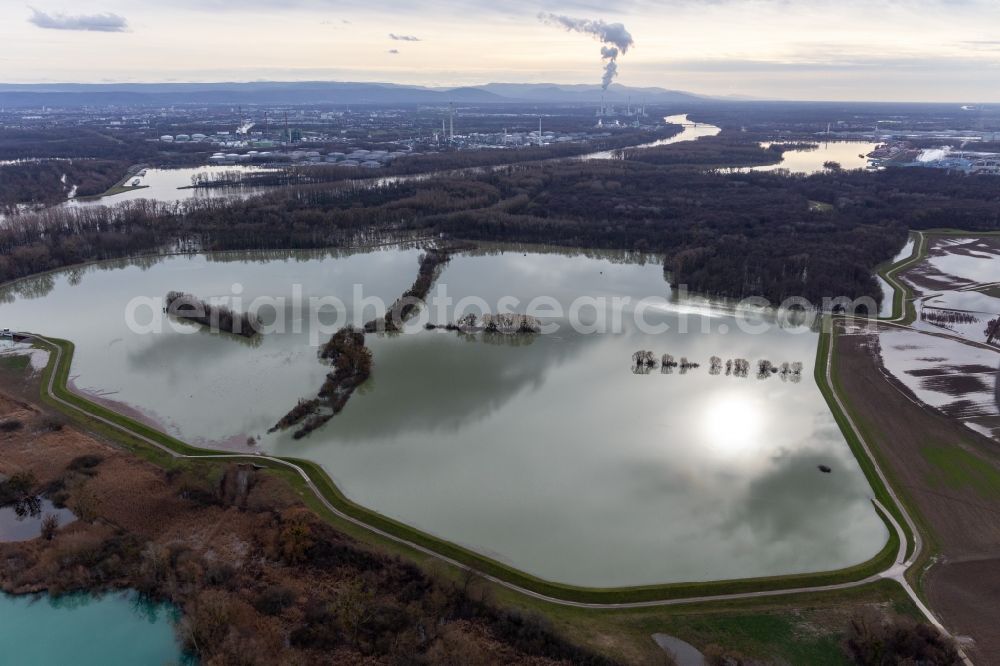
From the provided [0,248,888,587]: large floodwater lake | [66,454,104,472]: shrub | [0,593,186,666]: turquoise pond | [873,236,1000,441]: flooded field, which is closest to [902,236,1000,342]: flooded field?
[873,236,1000,441]: flooded field

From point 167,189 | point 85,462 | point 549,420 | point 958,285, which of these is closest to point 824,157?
point 958,285

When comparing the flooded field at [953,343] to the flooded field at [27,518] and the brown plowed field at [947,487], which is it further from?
the flooded field at [27,518]

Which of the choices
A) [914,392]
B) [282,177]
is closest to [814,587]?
[914,392]

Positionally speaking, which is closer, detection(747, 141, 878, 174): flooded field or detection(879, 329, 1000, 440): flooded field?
detection(879, 329, 1000, 440): flooded field

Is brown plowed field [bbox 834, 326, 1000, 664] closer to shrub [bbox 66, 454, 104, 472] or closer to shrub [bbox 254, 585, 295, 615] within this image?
shrub [bbox 254, 585, 295, 615]

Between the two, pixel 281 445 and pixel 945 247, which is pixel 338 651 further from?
pixel 945 247

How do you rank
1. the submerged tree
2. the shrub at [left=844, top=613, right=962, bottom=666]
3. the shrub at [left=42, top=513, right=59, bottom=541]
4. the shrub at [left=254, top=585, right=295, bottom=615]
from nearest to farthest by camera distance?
1. the shrub at [left=844, top=613, right=962, bottom=666]
2. the shrub at [left=254, top=585, right=295, bottom=615]
3. the shrub at [left=42, top=513, right=59, bottom=541]
4. the submerged tree
